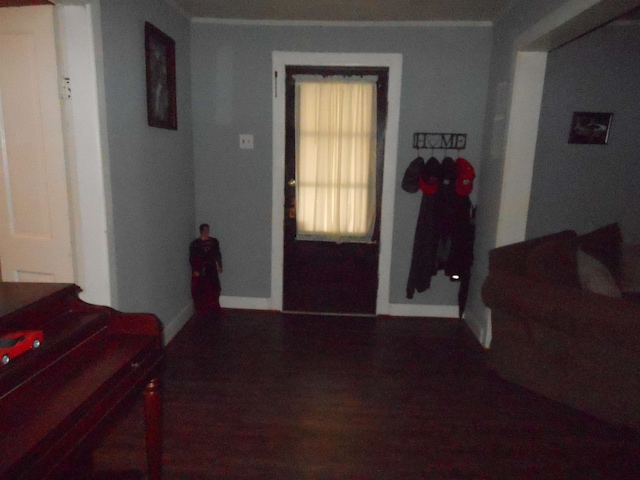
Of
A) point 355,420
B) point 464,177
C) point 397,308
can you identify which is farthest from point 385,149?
point 355,420

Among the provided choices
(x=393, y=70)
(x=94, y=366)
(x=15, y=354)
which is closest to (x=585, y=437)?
(x=94, y=366)

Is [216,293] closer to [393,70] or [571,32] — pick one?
[393,70]

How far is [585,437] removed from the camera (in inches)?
86.0

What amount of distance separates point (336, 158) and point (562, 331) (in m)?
1.98

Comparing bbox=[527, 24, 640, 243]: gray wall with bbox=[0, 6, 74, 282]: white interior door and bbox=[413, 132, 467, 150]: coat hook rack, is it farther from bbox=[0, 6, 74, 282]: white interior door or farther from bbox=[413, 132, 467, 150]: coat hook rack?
bbox=[0, 6, 74, 282]: white interior door

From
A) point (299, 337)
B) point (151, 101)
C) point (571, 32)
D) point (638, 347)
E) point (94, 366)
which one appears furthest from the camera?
point (299, 337)

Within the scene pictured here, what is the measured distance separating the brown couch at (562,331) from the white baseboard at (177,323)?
7.00ft

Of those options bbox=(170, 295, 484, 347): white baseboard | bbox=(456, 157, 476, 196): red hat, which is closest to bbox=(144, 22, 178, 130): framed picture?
bbox=(170, 295, 484, 347): white baseboard

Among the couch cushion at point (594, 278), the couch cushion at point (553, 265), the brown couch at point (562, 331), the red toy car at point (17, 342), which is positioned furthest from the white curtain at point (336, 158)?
the red toy car at point (17, 342)

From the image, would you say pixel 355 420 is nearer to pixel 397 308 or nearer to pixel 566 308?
pixel 566 308

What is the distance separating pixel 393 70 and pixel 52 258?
8.60 feet

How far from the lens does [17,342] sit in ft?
3.96

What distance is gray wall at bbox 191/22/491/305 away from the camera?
11.0 feet

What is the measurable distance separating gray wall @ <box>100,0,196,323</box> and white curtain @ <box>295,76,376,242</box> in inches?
35.1
